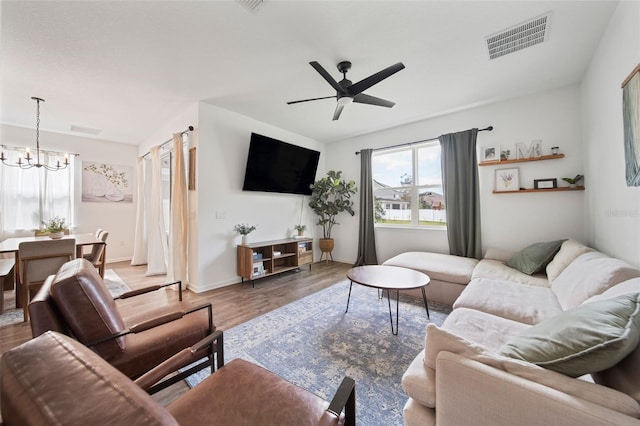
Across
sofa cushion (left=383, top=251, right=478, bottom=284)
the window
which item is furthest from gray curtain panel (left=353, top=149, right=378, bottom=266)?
sofa cushion (left=383, top=251, right=478, bottom=284)

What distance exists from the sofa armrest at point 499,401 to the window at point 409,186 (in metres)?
3.46

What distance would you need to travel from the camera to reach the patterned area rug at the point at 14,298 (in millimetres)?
2484

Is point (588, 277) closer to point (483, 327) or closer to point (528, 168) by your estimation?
point (483, 327)

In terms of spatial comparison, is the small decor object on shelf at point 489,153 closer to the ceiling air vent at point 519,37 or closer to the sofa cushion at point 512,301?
the ceiling air vent at point 519,37

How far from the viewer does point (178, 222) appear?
347 cm

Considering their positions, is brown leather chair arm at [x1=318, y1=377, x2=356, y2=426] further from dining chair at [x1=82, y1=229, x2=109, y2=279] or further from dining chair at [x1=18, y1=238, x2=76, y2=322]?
dining chair at [x1=82, y1=229, x2=109, y2=279]

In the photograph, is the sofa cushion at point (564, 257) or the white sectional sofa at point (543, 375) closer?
the white sectional sofa at point (543, 375)

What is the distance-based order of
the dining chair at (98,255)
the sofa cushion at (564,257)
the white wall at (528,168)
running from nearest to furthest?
the sofa cushion at (564,257), the white wall at (528,168), the dining chair at (98,255)

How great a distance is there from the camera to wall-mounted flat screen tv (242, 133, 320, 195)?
3.86 m

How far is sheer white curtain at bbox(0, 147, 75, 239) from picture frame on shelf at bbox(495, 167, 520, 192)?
7.58m

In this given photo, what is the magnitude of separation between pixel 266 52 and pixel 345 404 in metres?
2.76

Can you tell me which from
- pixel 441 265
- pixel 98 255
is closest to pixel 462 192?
pixel 441 265

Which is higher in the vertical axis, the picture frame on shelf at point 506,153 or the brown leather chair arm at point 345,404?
the picture frame on shelf at point 506,153

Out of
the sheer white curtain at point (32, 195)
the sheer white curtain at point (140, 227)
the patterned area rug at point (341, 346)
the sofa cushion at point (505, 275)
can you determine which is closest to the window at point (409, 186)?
the sofa cushion at point (505, 275)
